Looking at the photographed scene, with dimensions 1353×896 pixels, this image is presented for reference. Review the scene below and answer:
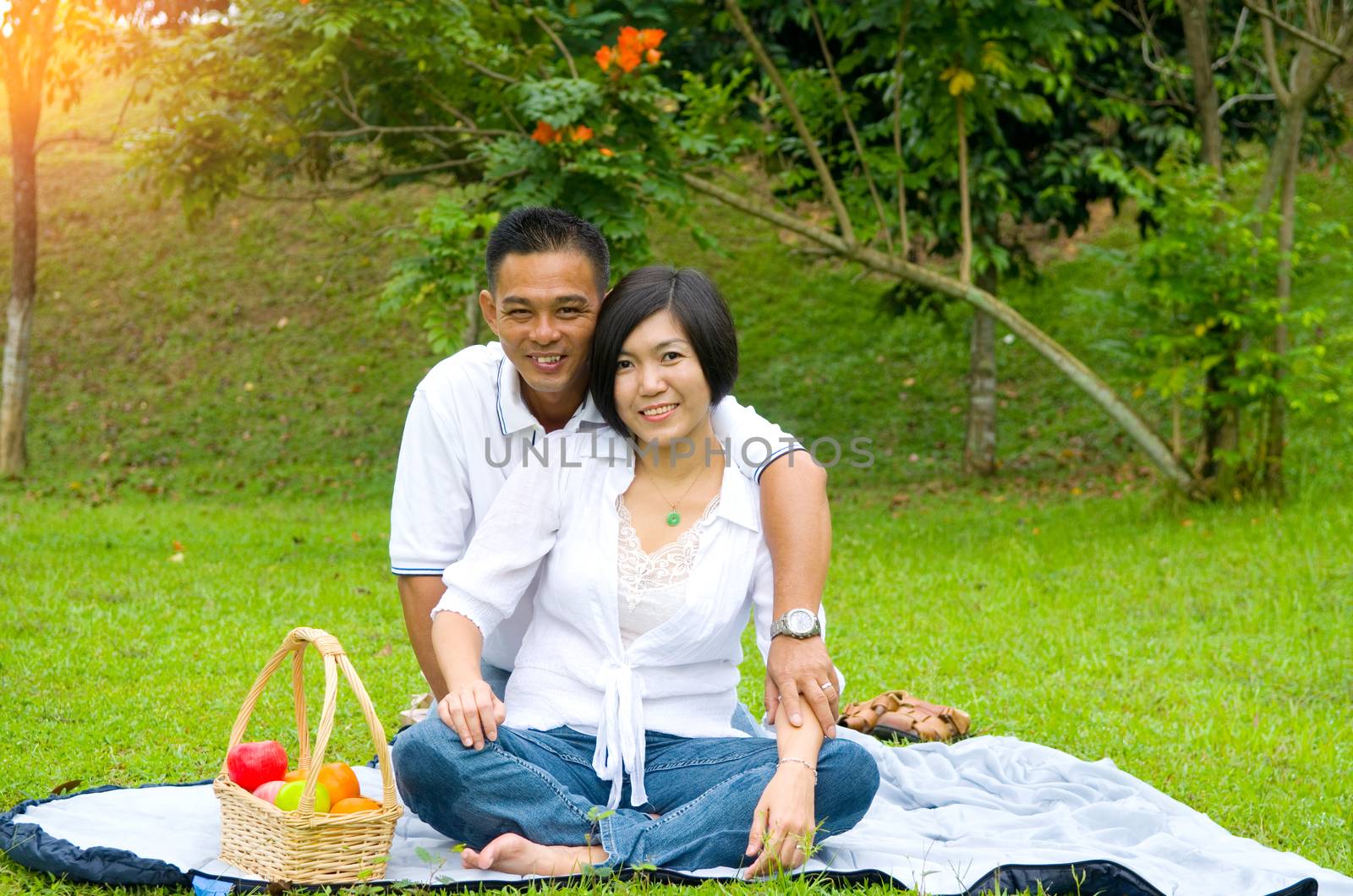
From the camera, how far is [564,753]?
3232 mm

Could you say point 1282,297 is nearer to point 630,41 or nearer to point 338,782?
point 630,41

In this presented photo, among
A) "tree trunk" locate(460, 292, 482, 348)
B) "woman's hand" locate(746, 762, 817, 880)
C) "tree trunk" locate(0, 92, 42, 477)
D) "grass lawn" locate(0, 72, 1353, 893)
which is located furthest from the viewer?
"tree trunk" locate(0, 92, 42, 477)

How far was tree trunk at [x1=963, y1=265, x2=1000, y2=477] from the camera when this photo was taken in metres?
12.0

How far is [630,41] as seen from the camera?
702 cm

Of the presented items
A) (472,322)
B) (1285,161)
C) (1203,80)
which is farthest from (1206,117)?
(472,322)

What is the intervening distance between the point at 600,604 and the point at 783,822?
697mm

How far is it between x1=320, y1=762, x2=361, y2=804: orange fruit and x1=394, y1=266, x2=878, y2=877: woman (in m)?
0.12

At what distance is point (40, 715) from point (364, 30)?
14.4 ft

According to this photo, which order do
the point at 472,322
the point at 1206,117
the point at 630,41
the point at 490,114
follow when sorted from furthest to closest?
1. the point at 472,322
2. the point at 1206,117
3. the point at 490,114
4. the point at 630,41

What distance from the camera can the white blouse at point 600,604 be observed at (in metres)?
3.21

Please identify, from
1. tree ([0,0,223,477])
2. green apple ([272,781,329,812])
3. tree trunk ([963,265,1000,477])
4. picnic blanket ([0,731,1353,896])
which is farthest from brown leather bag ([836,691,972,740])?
tree ([0,0,223,477])

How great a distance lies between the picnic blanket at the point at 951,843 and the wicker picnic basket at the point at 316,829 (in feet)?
0.25

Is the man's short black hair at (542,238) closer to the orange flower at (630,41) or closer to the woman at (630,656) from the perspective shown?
the woman at (630,656)

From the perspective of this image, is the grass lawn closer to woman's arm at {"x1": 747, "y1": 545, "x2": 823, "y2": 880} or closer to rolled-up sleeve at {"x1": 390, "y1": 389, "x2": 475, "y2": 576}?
woman's arm at {"x1": 747, "y1": 545, "x2": 823, "y2": 880}
